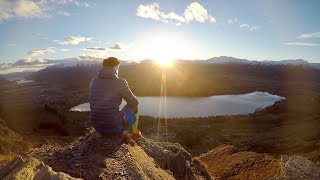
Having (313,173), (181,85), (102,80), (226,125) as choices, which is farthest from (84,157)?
(181,85)

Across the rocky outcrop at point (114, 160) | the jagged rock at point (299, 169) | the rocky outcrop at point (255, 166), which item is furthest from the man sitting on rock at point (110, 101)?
the jagged rock at point (299, 169)

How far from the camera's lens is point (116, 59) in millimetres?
9664

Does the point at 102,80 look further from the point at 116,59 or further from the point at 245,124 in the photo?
the point at 245,124

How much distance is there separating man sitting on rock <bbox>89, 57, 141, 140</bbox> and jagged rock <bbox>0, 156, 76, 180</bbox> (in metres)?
2.93

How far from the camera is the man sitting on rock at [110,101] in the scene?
939 cm

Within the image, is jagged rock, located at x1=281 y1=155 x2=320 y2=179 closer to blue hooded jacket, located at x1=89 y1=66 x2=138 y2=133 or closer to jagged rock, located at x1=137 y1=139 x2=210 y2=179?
jagged rock, located at x1=137 y1=139 x2=210 y2=179

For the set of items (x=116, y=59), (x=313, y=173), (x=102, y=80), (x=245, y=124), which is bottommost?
(x=245, y=124)

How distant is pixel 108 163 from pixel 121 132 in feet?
6.46

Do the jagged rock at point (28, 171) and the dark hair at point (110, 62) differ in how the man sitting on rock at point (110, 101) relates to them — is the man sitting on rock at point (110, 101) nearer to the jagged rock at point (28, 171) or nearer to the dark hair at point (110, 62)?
the dark hair at point (110, 62)

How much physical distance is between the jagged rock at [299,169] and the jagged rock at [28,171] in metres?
6.93

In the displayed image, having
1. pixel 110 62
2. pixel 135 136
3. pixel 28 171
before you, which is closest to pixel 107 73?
pixel 110 62

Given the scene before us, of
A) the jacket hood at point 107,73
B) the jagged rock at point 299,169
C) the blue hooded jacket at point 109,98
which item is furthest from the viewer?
the jagged rock at point 299,169

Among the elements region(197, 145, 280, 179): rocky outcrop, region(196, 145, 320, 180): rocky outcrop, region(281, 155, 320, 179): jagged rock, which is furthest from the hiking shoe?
region(281, 155, 320, 179): jagged rock

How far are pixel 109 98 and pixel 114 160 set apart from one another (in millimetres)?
1856
